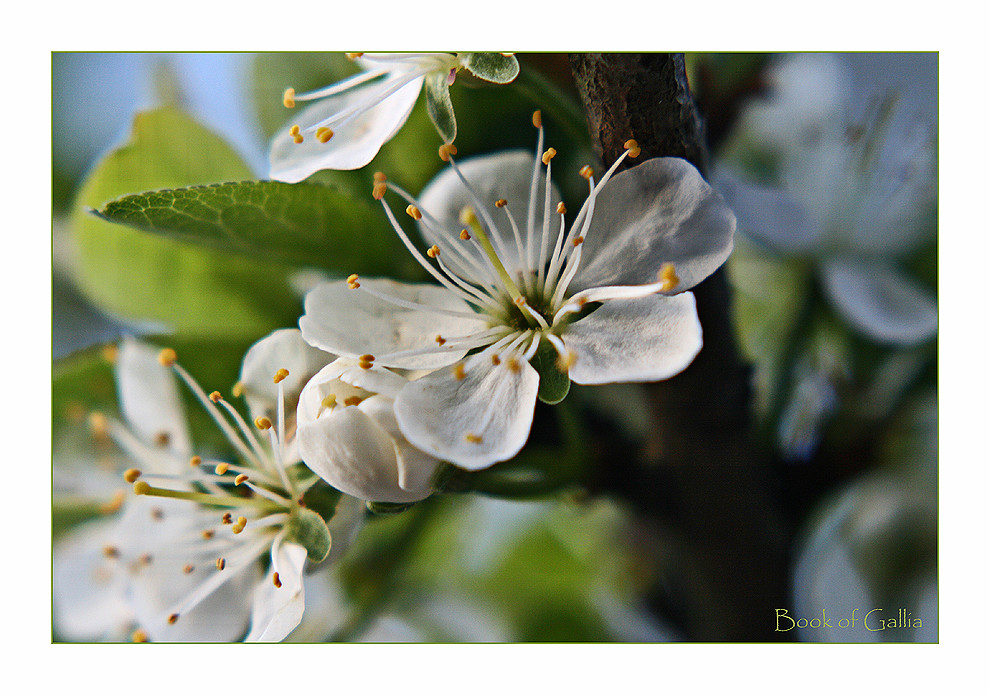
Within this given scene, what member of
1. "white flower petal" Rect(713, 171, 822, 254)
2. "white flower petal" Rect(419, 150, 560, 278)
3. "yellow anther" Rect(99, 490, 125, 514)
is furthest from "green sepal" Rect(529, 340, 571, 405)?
"yellow anther" Rect(99, 490, 125, 514)

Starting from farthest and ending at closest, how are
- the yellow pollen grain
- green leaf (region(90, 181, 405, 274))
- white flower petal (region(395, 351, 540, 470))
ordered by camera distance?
the yellow pollen grain
green leaf (region(90, 181, 405, 274))
white flower petal (region(395, 351, 540, 470))

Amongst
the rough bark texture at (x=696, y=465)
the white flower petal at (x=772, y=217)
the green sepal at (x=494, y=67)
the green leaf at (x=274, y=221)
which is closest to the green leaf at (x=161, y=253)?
the green leaf at (x=274, y=221)

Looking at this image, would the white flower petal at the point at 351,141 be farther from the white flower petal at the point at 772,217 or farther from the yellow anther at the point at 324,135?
the white flower petal at the point at 772,217

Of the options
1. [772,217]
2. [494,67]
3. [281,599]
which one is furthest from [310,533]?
[772,217]

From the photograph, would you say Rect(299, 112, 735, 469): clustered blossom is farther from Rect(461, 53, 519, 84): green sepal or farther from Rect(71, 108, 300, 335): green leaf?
Rect(71, 108, 300, 335): green leaf

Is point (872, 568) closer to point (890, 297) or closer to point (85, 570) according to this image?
point (890, 297)

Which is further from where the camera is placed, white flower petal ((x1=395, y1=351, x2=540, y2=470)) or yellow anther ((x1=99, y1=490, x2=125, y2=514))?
yellow anther ((x1=99, y1=490, x2=125, y2=514))
